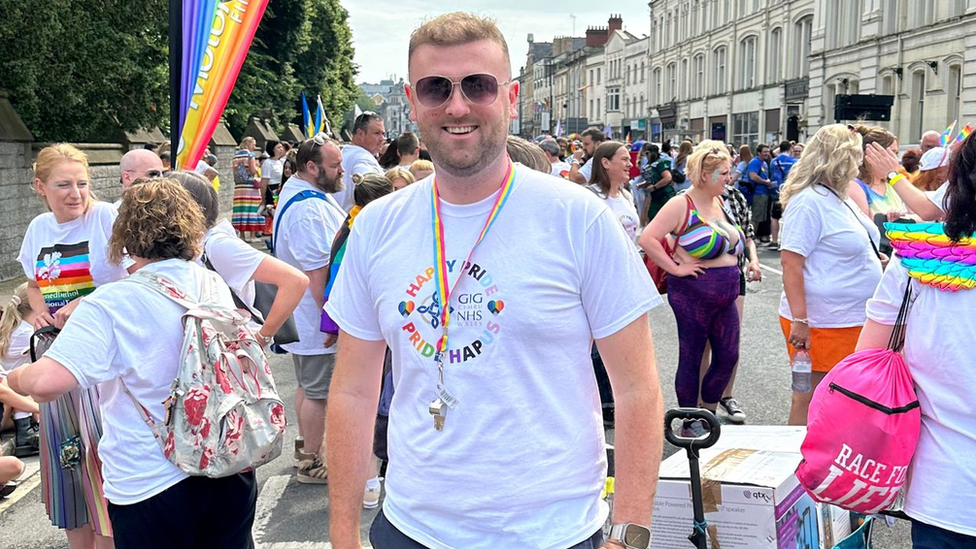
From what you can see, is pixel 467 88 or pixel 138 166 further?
pixel 138 166

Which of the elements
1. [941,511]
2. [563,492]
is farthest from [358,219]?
[941,511]

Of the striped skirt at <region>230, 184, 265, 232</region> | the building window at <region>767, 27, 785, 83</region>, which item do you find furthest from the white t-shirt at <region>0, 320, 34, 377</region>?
the building window at <region>767, 27, 785, 83</region>

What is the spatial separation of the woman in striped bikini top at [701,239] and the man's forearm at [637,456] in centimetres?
370

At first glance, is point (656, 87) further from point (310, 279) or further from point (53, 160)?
point (53, 160)

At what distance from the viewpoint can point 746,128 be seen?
5653 cm

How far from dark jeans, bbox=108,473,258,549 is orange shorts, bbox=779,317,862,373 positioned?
9.87ft

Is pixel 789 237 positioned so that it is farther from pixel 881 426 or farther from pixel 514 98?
pixel 514 98

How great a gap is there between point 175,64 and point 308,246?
66.7 inches

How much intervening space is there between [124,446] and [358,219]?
1.29m

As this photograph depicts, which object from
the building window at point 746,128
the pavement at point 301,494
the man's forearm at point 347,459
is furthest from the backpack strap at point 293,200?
the building window at point 746,128

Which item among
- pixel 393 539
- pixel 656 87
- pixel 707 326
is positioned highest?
pixel 656 87

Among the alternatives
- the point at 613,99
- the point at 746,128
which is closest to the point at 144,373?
the point at 746,128

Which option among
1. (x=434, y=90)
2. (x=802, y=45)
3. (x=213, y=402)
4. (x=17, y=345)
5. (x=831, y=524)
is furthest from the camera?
(x=802, y=45)

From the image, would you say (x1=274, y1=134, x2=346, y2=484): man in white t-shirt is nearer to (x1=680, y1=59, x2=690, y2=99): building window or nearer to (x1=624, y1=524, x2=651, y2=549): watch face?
(x1=624, y1=524, x2=651, y2=549): watch face
